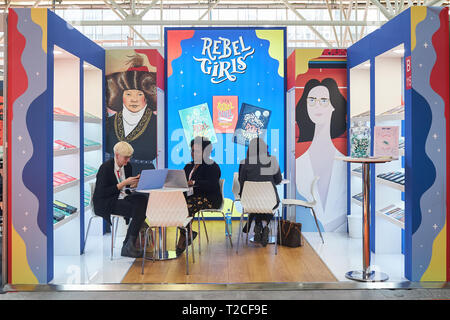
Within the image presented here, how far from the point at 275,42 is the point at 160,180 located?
10.6ft

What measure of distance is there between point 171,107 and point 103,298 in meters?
3.78

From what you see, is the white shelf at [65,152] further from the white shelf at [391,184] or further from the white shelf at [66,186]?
the white shelf at [391,184]

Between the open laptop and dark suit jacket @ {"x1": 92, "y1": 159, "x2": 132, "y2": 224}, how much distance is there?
0.39m

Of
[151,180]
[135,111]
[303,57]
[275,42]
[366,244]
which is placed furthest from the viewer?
[275,42]

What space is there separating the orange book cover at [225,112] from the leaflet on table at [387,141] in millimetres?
3166

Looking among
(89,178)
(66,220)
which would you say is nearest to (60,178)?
(66,220)

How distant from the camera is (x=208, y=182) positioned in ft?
17.2

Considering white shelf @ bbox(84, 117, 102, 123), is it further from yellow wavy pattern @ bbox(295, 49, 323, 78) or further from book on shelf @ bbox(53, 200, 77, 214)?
yellow wavy pattern @ bbox(295, 49, 323, 78)

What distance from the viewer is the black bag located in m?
5.46

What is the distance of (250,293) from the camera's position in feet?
12.3

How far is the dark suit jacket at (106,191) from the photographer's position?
4.79m

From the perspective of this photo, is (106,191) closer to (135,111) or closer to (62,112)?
(62,112)
